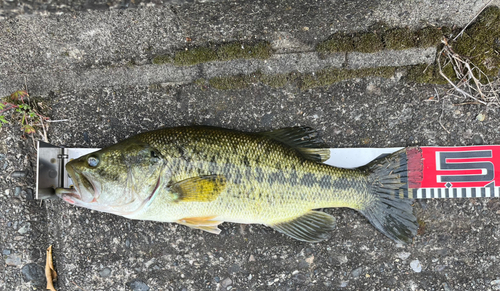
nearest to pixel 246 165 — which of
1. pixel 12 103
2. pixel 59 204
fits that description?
pixel 59 204

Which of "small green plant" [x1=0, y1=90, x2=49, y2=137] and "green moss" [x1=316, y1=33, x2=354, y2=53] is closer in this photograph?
"green moss" [x1=316, y1=33, x2=354, y2=53]

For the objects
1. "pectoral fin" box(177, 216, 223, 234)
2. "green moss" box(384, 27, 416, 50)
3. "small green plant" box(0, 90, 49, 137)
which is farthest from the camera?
"small green plant" box(0, 90, 49, 137)

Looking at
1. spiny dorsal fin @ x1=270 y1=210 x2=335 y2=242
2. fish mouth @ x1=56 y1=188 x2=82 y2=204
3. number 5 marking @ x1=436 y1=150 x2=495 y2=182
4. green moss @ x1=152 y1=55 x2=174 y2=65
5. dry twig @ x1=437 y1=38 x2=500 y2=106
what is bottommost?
spiny dorsal fin @ x1=270 y1=210 x2=335 y2=242

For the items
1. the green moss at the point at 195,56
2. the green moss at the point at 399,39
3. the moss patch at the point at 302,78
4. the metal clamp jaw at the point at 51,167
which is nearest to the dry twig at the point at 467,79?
the green moss at the point at 399,39

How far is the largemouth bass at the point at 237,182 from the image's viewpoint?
2.60 meters

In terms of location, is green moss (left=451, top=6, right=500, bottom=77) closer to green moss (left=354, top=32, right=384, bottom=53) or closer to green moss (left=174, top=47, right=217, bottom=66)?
green moss (left=354, top=32, right=384, bottom=53)

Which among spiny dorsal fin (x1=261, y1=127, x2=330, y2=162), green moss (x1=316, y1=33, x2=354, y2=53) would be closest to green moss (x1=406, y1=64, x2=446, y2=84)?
green moss (x1=316, y1=33, x2=354, y2=53)

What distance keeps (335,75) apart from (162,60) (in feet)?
5.64

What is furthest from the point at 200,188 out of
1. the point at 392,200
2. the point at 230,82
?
Result: the point at 392,200

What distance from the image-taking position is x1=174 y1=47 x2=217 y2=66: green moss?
2930 mm

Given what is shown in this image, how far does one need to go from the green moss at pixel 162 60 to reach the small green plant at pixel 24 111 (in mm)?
1295

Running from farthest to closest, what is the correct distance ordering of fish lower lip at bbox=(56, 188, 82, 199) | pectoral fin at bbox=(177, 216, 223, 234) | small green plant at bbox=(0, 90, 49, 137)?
small green plant at bbox=(0, 90, 49, 137), pectoral fin at bbox=(177, 216, 223, 234), fish lower lip at bbox=(56, 188, 82, 199)

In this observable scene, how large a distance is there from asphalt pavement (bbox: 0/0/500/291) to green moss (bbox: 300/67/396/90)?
0.01 m

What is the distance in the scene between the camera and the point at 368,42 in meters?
2.94
